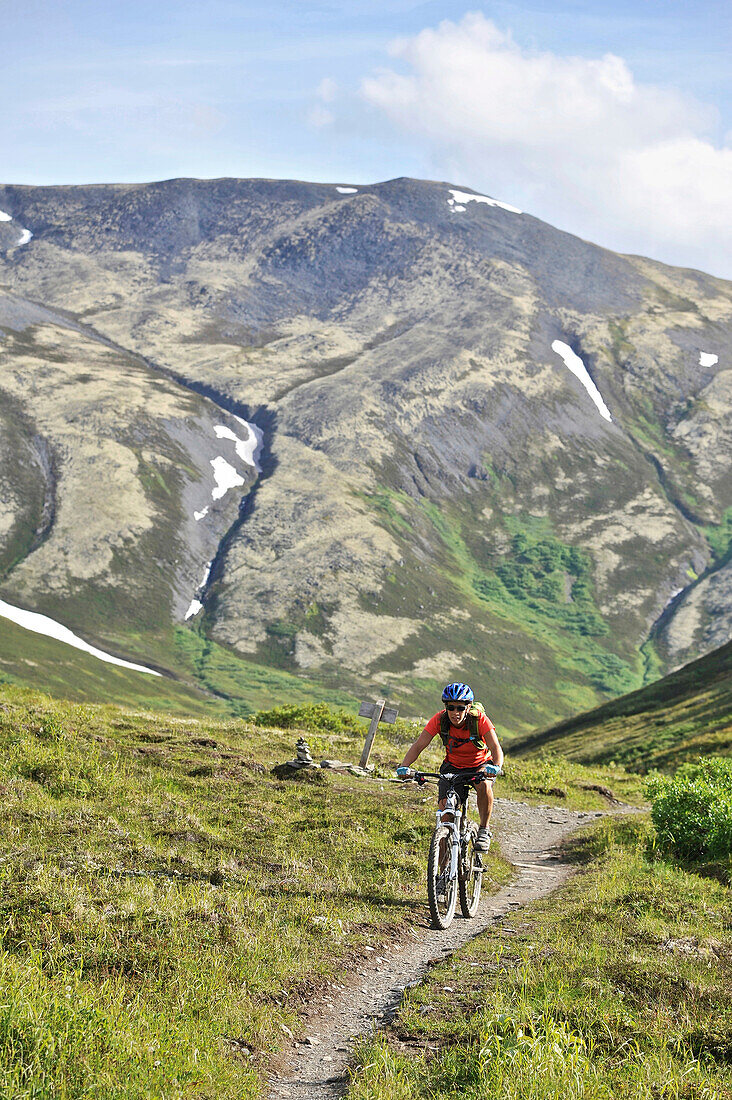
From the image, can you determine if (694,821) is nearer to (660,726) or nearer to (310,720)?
(310,720)

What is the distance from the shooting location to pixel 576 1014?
903 cm

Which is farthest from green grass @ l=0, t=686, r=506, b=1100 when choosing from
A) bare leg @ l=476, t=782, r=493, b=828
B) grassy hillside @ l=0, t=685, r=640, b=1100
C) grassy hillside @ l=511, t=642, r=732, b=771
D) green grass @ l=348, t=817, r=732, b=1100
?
grassy hillside @ l=511, t=642, r=732, b=771

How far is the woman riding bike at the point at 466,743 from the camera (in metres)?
14.3

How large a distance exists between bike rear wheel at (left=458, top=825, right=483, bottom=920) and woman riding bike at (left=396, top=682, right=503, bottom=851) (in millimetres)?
248

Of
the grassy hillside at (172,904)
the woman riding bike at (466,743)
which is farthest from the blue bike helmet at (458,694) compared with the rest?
the grassy hillside at (172,904)

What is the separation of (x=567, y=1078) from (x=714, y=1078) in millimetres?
1419

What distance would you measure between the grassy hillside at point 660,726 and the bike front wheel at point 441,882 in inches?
1887

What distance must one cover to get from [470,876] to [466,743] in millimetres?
2556

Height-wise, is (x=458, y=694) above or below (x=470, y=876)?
above

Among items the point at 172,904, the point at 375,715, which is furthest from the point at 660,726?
the point at 172,904

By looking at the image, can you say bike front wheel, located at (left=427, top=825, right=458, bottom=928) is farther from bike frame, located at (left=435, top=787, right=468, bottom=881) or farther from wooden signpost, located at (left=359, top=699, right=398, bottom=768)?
wooden signpost, located at (left=359, top=699, right=398, bottom=768)

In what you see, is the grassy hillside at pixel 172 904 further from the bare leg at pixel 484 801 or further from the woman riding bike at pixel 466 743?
the woman riding bike at pixel 466 743

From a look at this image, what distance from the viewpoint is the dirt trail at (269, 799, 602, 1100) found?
27.3 feet

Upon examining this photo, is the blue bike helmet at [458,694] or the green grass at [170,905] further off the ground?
the blue bike helmet at [458,694]
